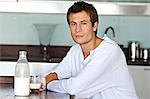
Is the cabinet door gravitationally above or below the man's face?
below

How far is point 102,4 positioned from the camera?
367 centimetres

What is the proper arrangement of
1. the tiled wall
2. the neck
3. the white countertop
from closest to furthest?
the neck
the white countertop
the tiled wall

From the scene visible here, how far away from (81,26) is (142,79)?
1.71 metres

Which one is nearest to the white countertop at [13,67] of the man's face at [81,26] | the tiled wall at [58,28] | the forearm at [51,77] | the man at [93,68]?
the tiled wall at [58,28]

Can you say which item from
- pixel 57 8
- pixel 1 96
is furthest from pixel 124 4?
pixel 1 96

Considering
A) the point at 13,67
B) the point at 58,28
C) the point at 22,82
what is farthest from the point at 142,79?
the point at 22,82

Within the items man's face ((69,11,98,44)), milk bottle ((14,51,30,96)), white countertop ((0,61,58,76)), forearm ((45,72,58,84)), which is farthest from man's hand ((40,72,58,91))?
white countertop ((0,61,58,76))

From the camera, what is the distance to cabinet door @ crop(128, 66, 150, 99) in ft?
11.4

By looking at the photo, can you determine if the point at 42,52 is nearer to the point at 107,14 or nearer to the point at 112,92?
the point at 107,14

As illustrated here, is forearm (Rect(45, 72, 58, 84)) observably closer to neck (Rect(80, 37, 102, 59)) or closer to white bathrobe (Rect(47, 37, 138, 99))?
white bathrobe (Rect(47, 37, 138, 99))

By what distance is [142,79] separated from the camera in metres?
3.48

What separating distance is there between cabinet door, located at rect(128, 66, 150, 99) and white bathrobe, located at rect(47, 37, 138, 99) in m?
1.44

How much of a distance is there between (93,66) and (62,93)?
237mm

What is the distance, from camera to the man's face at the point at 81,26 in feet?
6.39
